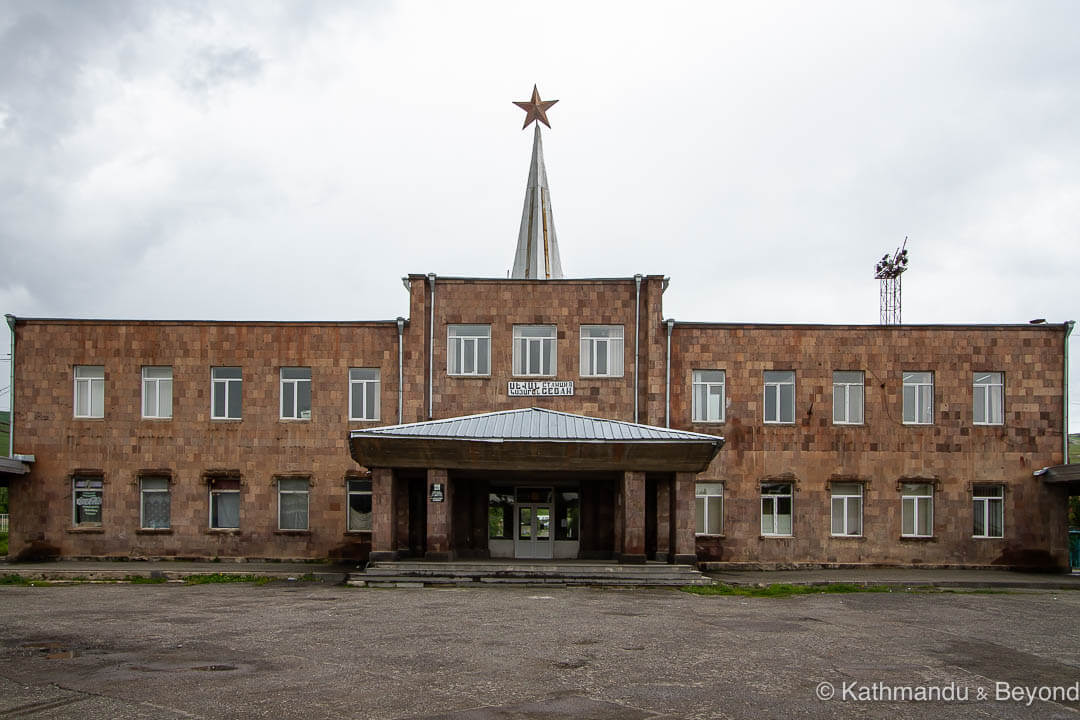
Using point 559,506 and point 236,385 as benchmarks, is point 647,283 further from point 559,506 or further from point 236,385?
point 236,385

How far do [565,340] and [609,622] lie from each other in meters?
13.9

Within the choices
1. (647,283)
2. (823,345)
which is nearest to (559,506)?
(647,283)

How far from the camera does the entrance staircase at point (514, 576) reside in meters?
23.8

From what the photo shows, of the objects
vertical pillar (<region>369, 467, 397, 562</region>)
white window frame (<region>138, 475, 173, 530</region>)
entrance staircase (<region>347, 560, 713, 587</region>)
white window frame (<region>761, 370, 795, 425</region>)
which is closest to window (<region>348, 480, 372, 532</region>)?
vertical pillar (<region>369, 467, 397, 562</region>)

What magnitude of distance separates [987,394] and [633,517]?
11746mm

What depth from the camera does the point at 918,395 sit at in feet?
98.0

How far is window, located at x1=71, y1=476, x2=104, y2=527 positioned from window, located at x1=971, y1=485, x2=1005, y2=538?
25.6 metres

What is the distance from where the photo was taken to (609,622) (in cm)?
1659

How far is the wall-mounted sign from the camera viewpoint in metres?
29.4

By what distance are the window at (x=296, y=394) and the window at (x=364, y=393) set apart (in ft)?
4.17

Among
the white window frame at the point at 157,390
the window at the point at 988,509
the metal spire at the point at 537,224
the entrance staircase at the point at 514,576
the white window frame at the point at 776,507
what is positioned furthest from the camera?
the metal spire at the point at 537,224

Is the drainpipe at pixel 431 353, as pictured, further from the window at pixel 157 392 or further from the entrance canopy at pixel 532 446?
the window at pixel 157 392

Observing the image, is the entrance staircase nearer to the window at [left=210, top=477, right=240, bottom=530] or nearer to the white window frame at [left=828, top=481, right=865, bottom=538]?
the white window frame at [left=828, top=481, right=865, bottom=538]

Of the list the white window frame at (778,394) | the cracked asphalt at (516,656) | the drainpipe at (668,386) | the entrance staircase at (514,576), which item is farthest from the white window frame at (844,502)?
the cracked asphalt at (516,656)
